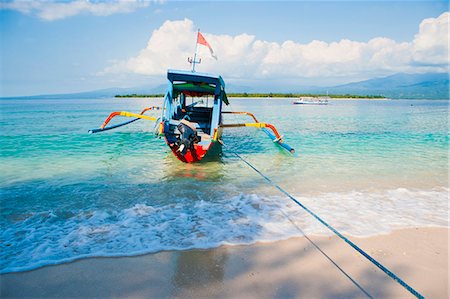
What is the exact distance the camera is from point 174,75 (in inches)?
346

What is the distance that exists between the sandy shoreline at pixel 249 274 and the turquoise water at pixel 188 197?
305 millimetres

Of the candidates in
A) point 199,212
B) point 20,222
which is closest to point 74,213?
point 20,222

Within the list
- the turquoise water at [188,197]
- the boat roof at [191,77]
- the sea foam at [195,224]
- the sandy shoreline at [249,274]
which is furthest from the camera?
the boat roof at [191,77]

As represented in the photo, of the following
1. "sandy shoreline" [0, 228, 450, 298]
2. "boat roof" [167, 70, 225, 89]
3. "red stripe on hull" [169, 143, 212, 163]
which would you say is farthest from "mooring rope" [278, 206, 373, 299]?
"boat roof" [167, 70, 225, 89]

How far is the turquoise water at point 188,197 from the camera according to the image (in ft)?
15.5

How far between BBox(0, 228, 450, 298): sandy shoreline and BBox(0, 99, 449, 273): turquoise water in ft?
1.00

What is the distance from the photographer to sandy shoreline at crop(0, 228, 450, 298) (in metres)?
3.40

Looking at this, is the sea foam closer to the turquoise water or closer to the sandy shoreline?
the turquoise water

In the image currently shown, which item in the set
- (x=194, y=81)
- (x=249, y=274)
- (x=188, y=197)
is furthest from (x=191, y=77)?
(x=249, y=274)

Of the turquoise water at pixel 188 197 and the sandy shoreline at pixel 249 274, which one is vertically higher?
the turquoise water at pixel 188 197

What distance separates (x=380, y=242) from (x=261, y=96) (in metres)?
84.7

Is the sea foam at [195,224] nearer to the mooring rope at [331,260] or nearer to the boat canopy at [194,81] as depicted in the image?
the mooring rope at [331,260]

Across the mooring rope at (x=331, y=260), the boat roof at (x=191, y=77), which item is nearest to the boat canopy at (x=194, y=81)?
the boat roof at (x=191, y=77)

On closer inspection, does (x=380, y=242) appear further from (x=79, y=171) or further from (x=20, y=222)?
(x=79, y=171)
